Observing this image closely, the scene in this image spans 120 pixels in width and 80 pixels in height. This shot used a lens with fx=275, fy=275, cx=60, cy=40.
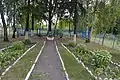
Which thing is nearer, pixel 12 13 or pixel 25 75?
pixel 25 75

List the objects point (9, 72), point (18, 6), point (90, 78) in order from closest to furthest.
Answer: point (90, 78)
point (9, 72)
point (18, 6)

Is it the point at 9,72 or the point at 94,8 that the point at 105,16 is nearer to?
the point at 94,8

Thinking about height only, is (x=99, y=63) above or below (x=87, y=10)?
below

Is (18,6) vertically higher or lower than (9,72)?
higher

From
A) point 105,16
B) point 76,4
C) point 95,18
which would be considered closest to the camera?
point 105,16

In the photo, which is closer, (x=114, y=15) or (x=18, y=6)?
(x=114, y=15)

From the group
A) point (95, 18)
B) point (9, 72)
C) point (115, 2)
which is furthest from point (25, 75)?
point (95, 18)

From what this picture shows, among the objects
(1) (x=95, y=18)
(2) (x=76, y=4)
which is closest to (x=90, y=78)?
(1) (x=95, y=18)

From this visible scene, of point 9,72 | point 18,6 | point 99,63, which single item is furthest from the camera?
point 18,6

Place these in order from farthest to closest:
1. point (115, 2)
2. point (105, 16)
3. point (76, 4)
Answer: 1. point (76, 4)
2. point (105, 16)
3. point (115, 2)

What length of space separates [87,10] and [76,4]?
536 cm

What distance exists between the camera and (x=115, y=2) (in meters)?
29.9

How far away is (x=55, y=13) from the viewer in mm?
49594

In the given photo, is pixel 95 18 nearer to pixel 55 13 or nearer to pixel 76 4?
pixel 76 4
